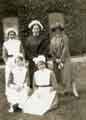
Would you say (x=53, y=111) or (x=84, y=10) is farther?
(x=84, y=10)

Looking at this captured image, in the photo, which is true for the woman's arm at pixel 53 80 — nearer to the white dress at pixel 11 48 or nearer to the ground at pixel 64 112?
the ground at pixel 64 112

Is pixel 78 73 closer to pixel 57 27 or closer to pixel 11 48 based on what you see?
pixel 57 27

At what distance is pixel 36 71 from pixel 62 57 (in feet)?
1.21

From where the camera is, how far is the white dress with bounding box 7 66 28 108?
4527 mm

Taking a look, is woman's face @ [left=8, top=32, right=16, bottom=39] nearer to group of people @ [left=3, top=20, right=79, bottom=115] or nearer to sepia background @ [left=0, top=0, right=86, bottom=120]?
group of people @ [left=3, top=20, right=79, bottom=115]

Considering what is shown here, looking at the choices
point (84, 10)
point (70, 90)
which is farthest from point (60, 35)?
point (84, 10)

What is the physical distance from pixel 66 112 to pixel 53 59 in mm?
728

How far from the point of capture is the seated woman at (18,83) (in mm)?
4531

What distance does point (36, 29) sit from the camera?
4754 millimetres

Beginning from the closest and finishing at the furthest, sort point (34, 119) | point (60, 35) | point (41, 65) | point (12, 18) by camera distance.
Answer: point (34, 119)
point (41, 65)
point (60, 35)
point (12, 18)

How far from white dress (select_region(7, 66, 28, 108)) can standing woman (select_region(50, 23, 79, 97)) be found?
41cm

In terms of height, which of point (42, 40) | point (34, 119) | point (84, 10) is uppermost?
point (84, 10)

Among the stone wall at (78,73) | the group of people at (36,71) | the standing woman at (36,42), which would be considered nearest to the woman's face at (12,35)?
the group of people at (36,71)

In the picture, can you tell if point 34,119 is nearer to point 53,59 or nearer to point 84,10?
point 53,59
